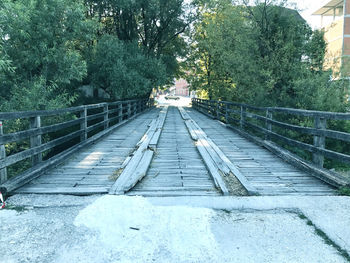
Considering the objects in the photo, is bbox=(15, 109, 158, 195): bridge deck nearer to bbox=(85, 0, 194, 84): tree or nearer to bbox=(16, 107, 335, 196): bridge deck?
bbox=(16, 107, 335, 196): bridge deck

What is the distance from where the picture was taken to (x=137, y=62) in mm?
21484

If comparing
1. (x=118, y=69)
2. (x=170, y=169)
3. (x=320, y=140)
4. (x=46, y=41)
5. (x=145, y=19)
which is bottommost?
(x=170, y=169)

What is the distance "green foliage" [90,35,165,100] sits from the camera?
1944 cm

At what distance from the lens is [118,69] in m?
19.2

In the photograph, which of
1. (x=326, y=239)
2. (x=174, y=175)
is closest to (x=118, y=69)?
(x=174, y=175)

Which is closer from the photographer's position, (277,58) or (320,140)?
(320,140)

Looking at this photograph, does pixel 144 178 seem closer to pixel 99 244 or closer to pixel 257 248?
pixel 99 244

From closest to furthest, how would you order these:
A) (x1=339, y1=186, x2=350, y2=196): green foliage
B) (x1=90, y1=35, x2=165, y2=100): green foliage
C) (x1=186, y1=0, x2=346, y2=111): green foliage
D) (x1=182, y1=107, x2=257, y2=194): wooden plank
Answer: (x1=339, y1=186, x2=350, y2=196): green foliage, (x1=182, y1=107, x2=257, y2=194): wooden plank, (x1=186, y1=0, x2=346, y2=111): green foliage, (x1=90, y1=35, x2=165, y2=100): green foliage

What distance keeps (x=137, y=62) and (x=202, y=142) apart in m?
14.7

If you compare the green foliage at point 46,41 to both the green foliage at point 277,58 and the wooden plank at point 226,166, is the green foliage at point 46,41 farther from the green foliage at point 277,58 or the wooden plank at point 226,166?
the wooden plank at point 226,166

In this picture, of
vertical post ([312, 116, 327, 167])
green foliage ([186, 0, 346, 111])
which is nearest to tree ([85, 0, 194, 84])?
green foliage ([186, 0, 346, 111])

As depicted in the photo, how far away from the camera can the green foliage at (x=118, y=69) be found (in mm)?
19438

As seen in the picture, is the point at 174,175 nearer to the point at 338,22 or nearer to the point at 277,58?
the point at 277,58

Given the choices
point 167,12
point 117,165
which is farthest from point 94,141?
point 167,12
